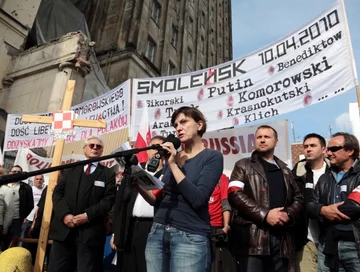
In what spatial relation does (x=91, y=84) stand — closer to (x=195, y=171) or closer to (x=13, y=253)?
(x=13, y=253)

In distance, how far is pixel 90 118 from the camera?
6.45 m

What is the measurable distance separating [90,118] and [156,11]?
15.1 meters

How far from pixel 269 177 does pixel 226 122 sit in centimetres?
211

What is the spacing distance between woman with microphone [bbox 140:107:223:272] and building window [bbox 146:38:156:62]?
1643cm

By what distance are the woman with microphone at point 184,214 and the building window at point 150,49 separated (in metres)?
16.4

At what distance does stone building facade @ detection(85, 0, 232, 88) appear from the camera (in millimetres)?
15836

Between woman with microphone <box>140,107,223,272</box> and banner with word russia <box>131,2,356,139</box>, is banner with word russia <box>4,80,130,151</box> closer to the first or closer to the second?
banner with word russia <box>131,2,356,139</box>

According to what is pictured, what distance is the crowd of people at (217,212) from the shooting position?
193 cm

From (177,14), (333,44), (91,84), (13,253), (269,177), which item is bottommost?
(13,253)

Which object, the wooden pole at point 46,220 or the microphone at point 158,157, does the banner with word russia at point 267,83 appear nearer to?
the wooden pole at point 46,220

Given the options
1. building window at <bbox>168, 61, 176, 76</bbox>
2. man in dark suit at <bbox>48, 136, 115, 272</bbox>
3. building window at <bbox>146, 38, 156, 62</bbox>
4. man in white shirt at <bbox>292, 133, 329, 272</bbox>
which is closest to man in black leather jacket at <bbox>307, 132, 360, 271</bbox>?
man in white shirt at <bbox>292, 133, 329, 272</bbox>

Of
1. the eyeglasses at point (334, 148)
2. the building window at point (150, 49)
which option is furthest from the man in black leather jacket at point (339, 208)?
the building window at point (150, 49)

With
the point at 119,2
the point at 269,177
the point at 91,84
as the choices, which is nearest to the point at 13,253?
the point at 269,177

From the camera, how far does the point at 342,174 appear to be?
9.16 ft
